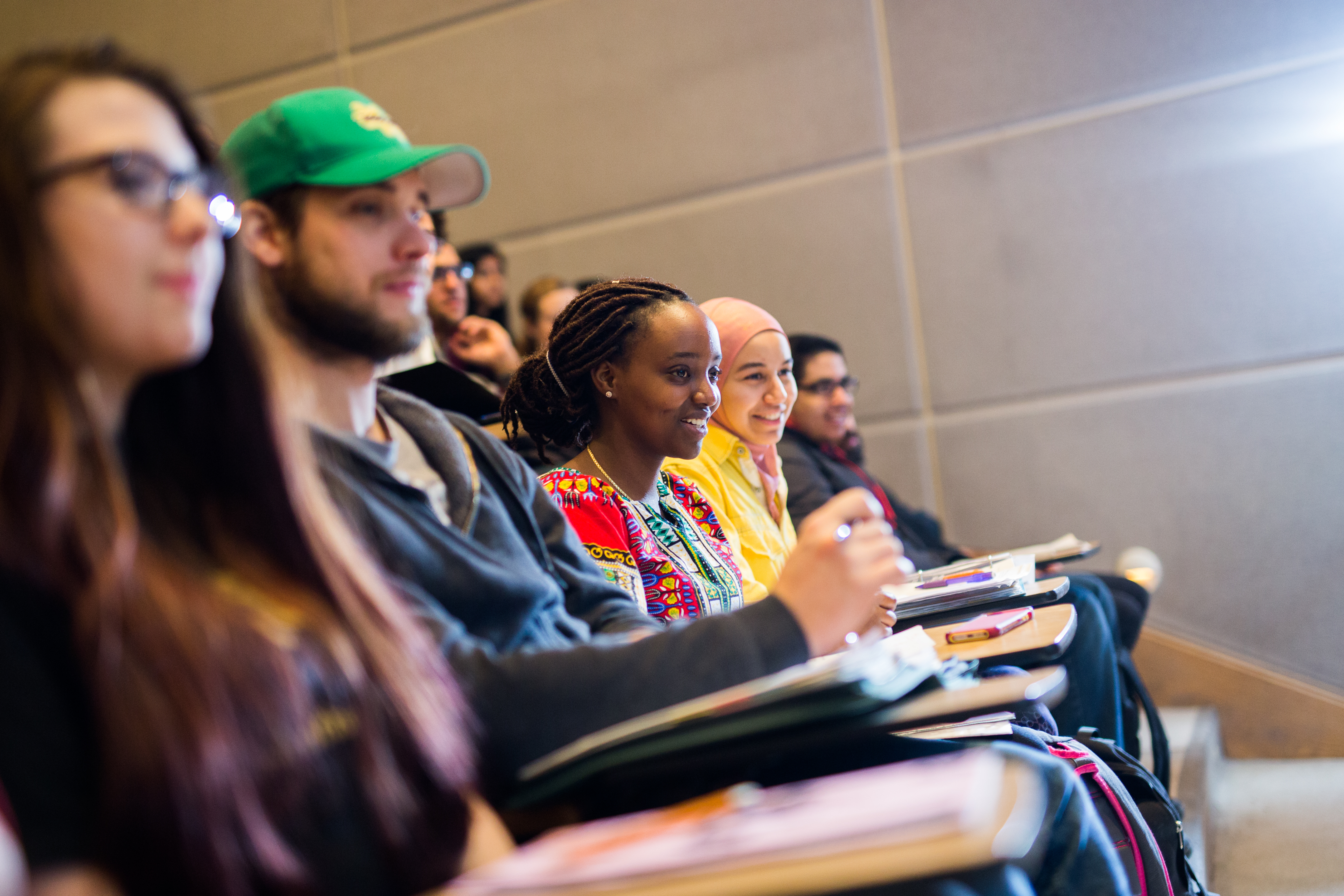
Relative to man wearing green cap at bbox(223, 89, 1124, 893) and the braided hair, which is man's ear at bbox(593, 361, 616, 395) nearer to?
the braided hair

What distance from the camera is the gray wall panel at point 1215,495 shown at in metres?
3.38

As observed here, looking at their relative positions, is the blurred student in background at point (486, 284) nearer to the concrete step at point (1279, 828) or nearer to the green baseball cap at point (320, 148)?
the green baseball cap at point (320, 148)

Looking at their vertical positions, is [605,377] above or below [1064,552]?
above

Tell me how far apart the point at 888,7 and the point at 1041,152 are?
0.74 m

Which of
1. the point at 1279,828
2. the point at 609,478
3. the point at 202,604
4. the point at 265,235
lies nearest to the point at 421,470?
the point at 265,235

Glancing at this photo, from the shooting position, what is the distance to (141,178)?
806 millimetres

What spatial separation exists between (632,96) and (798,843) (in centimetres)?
380

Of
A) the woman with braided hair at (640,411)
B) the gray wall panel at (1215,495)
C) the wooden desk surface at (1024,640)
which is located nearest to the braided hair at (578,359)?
the woman with braided hair at (640,411)

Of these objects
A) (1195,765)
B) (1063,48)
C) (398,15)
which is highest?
(398,15)

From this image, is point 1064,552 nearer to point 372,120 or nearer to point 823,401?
point 823,401

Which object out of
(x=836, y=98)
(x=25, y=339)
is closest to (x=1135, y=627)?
(x=836, y=98)

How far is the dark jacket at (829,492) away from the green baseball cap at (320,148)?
1.80 metres

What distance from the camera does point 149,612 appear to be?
747mm

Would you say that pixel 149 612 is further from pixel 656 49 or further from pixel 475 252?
pixel 656 49
